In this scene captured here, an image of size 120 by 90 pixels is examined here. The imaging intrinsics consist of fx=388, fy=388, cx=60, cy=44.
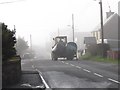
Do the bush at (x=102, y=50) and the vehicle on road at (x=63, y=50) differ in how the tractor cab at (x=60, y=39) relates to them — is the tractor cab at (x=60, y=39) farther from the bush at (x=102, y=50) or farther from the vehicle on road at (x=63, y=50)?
the bush at (x=102, y=50)

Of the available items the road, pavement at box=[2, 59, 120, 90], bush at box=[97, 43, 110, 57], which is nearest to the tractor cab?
bush at box=[97, 43, 110, 57]

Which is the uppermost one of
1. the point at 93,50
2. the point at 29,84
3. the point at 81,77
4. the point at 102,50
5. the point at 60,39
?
the point at 60,39

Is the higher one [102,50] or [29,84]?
[102,50]

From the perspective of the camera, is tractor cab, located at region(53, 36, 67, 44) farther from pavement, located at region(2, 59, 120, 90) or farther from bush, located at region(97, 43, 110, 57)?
pavement, located at region(2, 59, 120, 90)

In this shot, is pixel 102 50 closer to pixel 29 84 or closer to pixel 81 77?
pixel 81 77

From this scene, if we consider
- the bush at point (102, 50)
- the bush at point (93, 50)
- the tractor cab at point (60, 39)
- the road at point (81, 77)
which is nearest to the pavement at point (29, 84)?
the road at point (81, 77)

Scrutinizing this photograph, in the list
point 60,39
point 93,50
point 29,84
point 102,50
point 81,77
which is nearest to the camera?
point 29,84

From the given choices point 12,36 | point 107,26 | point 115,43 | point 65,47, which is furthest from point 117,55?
point 107,26

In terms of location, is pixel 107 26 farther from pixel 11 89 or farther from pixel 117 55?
pixel 11 89

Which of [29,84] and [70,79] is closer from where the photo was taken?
[29,84]

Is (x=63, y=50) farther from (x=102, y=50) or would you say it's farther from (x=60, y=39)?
(x=102, y=50)

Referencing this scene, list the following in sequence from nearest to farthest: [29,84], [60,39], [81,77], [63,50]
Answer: [29,84] → [81,77] → [63,50] → [60,39]

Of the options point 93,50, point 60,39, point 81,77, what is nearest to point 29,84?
point 81,77

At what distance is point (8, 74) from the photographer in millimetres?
16656
